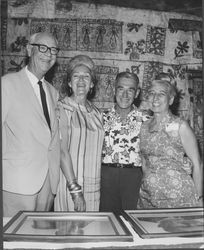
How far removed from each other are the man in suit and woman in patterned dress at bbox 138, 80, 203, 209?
0.52m

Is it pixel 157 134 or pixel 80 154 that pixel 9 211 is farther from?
pixel 157 134

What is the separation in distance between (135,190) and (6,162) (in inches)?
33.7

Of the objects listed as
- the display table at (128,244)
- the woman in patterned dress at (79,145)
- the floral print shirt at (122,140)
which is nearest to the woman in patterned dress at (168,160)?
the floral print shirt at (122,140)

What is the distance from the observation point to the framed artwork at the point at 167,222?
3.47ft

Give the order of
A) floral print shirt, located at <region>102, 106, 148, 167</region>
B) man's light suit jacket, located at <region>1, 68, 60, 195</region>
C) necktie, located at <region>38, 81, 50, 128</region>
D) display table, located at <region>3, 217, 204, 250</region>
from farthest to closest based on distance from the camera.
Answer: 1. floral print shirt, located at <region>102, 106, 148, 167</region>
2. necktie, located at <region>38, 81, 50, 128</region>
3. man's light suit jacket, located at <region>1, 68, 60, 195</region>
4. display table, located at <region>3, 217, 204, 250</region>

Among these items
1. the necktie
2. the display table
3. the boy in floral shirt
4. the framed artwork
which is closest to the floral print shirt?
the boy in floral shirt

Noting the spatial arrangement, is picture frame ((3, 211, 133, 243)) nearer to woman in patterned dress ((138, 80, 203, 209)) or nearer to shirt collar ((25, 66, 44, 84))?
woman in patterned dress ((138, 80, 203, 209))

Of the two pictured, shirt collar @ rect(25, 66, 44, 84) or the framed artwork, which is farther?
shirt collar @ rect(25, 66, 44, 84)

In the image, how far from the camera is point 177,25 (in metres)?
3.04

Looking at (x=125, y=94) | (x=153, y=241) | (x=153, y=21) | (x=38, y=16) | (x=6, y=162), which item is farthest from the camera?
(x=153, y=21)

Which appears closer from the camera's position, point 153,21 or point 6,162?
point 6,162

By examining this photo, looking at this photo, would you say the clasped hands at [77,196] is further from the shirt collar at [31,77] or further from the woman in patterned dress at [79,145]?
the shirt collar at [31,77]

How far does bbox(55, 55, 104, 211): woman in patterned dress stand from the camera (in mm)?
1888

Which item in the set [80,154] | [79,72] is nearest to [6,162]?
[80,154]
